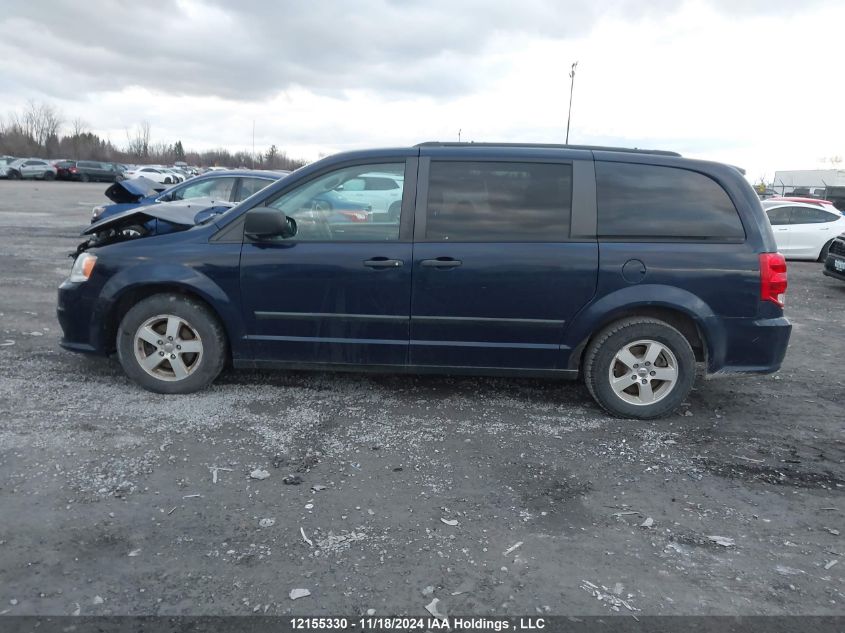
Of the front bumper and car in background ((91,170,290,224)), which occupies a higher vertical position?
car in background ((91,170,290,224))

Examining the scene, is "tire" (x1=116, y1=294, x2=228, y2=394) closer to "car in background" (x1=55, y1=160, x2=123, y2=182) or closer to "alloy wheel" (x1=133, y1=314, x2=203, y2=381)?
"alloy wheel" (x1=133, y1=314, x2=203, y2=381)

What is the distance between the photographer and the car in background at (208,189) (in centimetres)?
1005

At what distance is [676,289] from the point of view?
4406mm

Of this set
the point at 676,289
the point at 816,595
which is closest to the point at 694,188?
the point at 676,289

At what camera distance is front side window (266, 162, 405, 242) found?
15.0 feet

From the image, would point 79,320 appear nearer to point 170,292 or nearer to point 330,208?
point 170,292

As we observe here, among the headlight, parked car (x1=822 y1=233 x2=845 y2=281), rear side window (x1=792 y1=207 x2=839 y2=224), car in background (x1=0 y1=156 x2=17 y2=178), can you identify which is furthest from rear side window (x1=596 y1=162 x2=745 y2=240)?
car in background (x1=0 y1=156 x2=17 y2=178)

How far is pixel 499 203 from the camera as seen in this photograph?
4.52 metres

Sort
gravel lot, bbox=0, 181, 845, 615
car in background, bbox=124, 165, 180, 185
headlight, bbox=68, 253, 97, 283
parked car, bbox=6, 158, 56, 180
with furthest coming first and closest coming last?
1. parked car, bbox=6, 158, 56, 180
2. car in background, bbox=124, 165, 180, 185
3. headlight, bbox=68, 253, 97, 283
4. gravel lot, bbox=0, 181, 845, 615

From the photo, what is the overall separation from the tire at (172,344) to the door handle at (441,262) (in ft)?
5.20

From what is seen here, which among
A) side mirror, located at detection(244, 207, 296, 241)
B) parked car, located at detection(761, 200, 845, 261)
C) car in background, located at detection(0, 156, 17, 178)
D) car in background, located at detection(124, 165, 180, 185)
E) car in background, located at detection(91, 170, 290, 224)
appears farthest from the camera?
car in background, located at detection(0, 156, 17, 178)

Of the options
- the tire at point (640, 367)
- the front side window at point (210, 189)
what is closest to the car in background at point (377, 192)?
the tire at point (640, 367)

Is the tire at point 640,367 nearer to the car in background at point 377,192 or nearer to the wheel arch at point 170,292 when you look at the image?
the car in background at point 377,192

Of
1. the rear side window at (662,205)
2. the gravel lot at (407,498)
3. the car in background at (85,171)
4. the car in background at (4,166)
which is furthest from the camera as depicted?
the car in background at (85,171)
